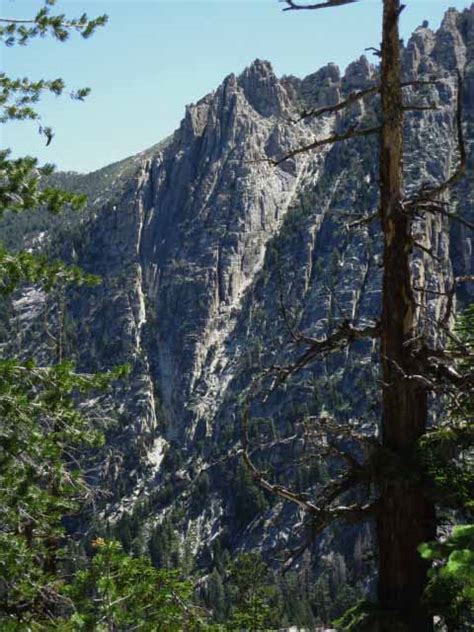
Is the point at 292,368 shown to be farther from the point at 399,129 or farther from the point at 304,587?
the point at 304,587

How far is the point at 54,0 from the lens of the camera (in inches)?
405

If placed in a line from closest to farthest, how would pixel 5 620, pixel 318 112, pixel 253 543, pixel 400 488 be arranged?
1. pixel 400 488
2. pixel 318 112
3. pixel 5 620
4. pixel 253 543

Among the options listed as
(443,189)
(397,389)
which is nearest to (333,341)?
(397,389)

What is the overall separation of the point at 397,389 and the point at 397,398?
103mm

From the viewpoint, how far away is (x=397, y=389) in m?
7.34

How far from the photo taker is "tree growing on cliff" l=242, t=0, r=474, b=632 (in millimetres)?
7047

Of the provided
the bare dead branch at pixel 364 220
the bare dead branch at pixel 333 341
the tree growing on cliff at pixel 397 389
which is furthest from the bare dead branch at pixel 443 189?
the bare dead branch at pixel 333 341

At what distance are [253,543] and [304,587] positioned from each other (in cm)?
3106

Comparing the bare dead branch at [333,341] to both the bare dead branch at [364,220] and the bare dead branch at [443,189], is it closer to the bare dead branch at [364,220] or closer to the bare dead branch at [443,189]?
the bare dead branch at [364,220]

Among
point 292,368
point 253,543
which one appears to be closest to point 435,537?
point 292,368

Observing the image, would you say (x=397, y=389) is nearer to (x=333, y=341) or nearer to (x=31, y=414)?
(x=333, y=341)

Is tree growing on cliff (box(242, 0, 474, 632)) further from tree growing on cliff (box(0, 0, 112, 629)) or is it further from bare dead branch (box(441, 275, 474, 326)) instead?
tree growing on cliff (box(0, 0, 112, 629))

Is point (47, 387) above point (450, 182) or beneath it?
beneath

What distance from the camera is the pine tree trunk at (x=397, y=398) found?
705 centimetres
